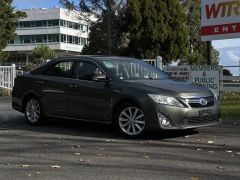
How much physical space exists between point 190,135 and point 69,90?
2582 millimetres

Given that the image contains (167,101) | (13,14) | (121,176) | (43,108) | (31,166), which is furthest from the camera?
(13,14)

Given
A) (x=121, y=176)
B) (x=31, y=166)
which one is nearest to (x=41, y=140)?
(x=31, y=166)

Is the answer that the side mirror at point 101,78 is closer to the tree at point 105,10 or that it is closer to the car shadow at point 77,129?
the car shadow at point 77,129

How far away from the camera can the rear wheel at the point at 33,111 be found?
11734 mm

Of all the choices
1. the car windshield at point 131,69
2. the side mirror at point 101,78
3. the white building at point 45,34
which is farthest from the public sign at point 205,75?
the white building at point 45,34

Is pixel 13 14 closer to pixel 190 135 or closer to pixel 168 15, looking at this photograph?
pixel 168 15

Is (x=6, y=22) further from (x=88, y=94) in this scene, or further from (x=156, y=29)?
(x=88, y=94)

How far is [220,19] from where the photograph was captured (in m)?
17.7

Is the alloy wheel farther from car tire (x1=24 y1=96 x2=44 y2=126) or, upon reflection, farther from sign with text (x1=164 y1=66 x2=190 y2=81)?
sign with text (x1=164 y1=66 x2=190 y2=81)

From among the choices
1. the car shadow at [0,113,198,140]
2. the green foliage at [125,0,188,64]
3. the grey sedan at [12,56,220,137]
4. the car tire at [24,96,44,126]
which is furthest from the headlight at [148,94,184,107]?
the green foliage at [125,0,188,64]

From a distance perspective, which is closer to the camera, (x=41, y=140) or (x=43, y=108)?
(x=41, y=140)

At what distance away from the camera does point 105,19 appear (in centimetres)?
4594

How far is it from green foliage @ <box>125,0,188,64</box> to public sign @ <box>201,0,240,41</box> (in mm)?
22521

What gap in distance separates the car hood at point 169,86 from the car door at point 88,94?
62 cm
